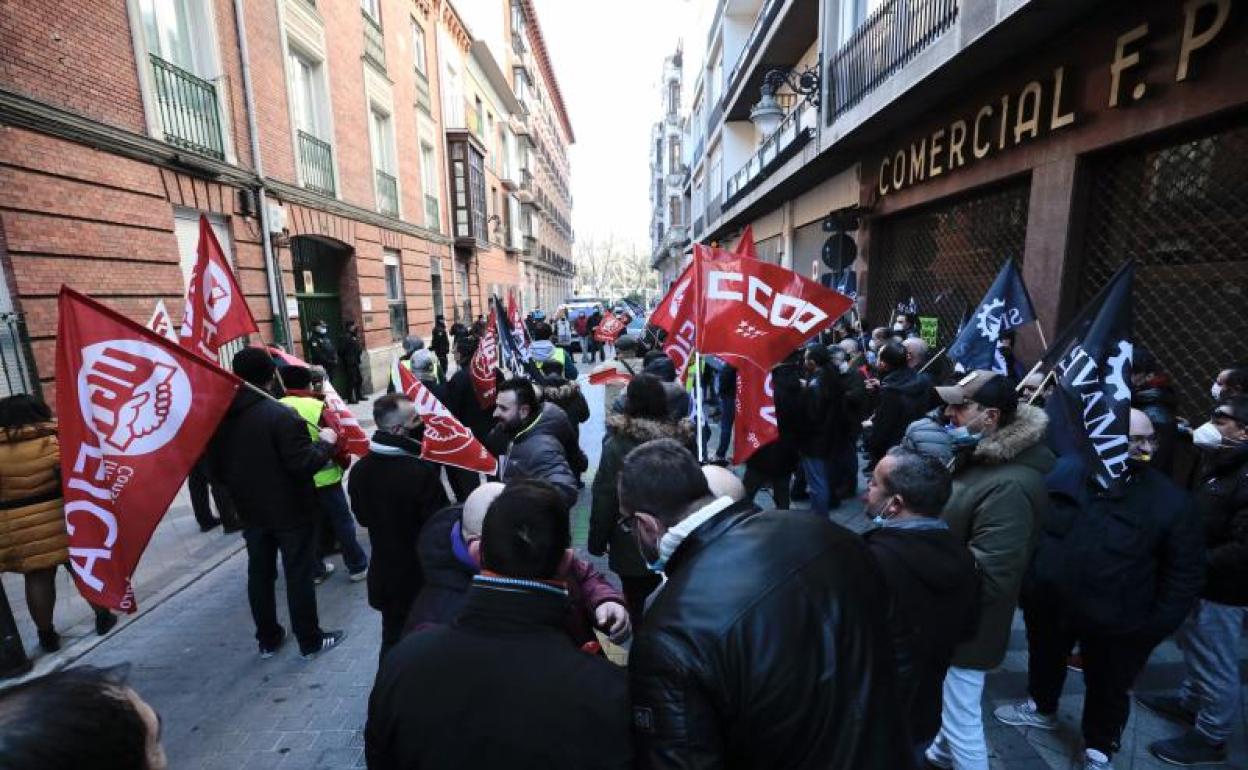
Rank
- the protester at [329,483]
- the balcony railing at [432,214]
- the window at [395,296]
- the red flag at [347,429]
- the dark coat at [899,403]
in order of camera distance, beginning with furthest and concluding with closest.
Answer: the balcony railing at [432,214]
the window at [395,296]
the dark coat at [899,403]
the protester at [329,483]
the red flag at [347,429]

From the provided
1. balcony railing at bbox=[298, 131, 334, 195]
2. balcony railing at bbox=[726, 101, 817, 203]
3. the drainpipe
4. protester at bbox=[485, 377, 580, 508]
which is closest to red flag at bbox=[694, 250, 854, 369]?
protester at bbox=[485, 377, 580, 508]

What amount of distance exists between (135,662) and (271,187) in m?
8.81

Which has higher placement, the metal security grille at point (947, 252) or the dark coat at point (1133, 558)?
the metal security grille at point (947, 252)

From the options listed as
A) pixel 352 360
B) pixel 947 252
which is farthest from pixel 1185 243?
pixel 352 360

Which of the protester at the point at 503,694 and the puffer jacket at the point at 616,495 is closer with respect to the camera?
the protester at the point at 503,694

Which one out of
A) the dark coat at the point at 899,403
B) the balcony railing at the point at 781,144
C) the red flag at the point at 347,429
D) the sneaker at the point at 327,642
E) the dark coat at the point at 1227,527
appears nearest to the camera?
the dark coat at the point at 1227,527

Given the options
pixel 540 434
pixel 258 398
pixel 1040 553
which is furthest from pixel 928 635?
pixel 258 398

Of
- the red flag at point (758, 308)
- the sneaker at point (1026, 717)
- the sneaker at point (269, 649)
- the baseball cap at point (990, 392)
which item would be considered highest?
the red flag at point (758, 308)

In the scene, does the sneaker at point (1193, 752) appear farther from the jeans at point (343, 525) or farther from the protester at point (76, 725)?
the jeans at point (343, 525)

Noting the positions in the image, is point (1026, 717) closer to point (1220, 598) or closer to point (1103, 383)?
point (1220, 598)

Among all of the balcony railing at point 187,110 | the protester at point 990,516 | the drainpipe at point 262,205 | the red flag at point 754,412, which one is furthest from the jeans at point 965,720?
the drainpipe at point 262,205

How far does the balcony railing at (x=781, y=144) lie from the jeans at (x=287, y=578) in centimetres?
1090

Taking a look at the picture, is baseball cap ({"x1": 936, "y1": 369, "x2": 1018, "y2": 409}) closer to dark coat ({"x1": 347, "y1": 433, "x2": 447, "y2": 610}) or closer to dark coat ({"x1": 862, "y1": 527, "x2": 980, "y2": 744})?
dark coat ({"x1": 862, "y1": 527, "x2": 980, "y2": 744})

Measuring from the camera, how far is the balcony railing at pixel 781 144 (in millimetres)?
11766
